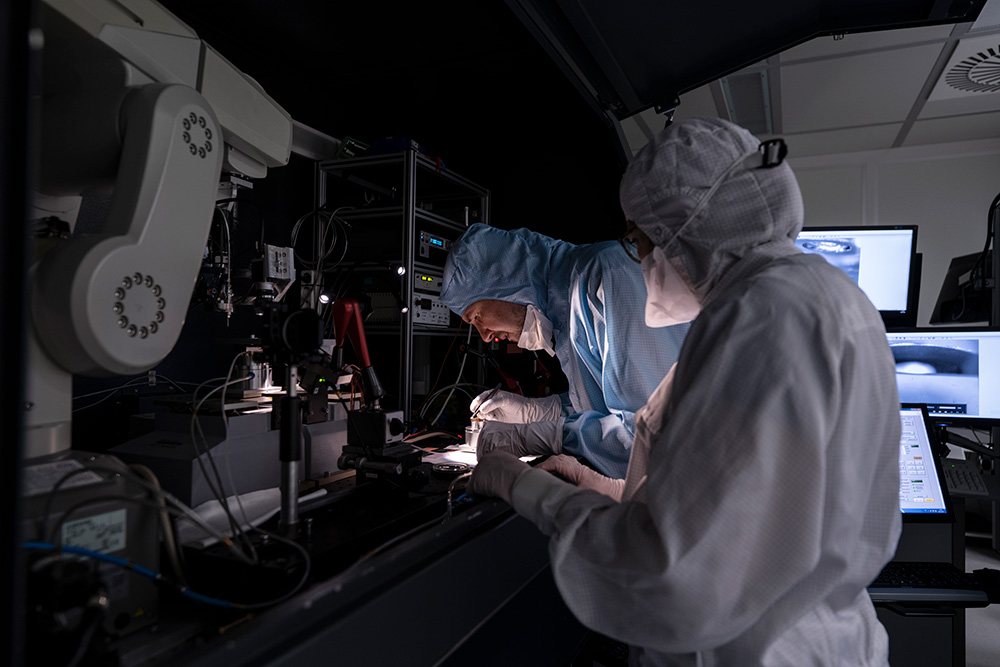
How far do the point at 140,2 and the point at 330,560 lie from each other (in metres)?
0.85

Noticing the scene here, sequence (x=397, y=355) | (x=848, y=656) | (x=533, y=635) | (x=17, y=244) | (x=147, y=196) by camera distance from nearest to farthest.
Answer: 1. (x=17, y=244)
2. (x=147, y=196)
3. (x=848, y=656)
4. (x=533, y=635)
5. (x=397, y=355)

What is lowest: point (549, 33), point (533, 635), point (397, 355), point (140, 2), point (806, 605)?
point (533, 635)

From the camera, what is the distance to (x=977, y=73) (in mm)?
3146

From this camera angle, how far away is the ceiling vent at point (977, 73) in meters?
2.99

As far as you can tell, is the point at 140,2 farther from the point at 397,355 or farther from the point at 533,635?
the point at 397,355

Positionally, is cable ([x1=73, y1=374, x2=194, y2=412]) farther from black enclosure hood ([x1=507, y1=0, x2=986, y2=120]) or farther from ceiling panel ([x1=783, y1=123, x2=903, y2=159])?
ceiling panel ([x1=783, y1=123, x2=903, y2=159])

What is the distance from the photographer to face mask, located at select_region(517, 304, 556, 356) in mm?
2010

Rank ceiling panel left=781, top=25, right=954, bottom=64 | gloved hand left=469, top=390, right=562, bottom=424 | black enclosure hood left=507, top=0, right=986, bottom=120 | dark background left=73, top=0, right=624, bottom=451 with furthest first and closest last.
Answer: ceiling panel left=781, top=25, right=954, bottom=64, gloved hand left=469, top=390, right=562, bottom=424, dark background left=73, top=0, right=624, bottom=451, black enclosure hood left=507, top=0, right=986, bottom=120

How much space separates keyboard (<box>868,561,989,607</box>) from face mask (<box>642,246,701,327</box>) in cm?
103

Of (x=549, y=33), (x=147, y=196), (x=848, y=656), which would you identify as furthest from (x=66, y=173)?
(x=848, y=656)

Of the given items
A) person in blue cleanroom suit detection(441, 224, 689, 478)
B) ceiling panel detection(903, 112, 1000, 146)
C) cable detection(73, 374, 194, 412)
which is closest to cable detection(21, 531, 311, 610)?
person in blue cleanroom suit detection(441, 224, 689, 478)

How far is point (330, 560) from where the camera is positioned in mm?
841

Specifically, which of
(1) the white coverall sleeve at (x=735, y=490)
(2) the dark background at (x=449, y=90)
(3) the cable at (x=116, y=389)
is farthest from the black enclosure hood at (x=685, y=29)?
(3) the cable at (x=116, y=389)

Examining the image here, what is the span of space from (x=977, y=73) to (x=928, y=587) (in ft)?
10.0
